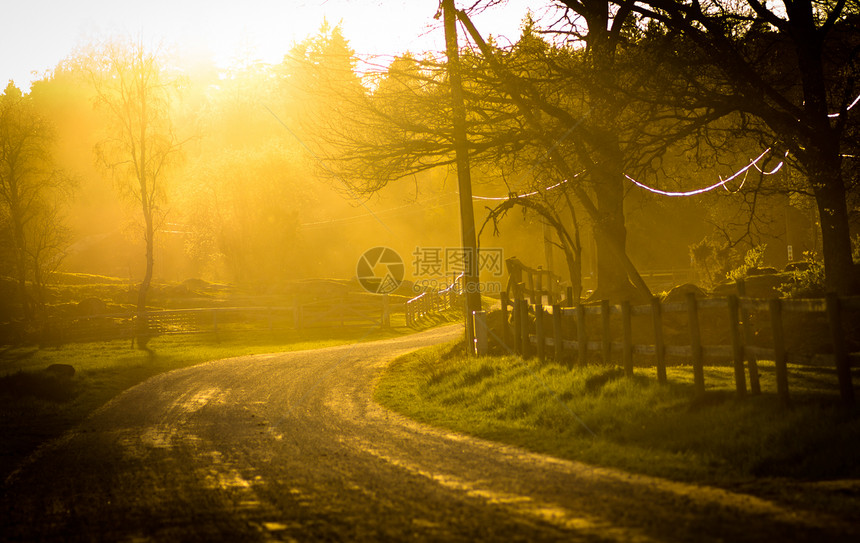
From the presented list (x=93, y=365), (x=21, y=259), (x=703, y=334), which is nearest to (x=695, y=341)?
(x=703, y=334)

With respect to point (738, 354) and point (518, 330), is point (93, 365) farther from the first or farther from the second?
point (738, 354)

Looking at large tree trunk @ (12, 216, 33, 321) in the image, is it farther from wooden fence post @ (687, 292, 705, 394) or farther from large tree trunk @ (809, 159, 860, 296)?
large tree trunk @ (809, 159, 860, 296)

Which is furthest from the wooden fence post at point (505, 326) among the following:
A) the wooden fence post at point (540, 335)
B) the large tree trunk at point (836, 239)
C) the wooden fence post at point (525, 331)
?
the large tree trunk at point (836, 239)

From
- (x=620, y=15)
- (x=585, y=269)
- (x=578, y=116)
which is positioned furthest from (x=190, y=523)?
(x=585, y=269)

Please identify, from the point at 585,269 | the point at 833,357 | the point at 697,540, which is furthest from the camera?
the point at 585,269

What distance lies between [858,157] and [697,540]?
1123 centimetres

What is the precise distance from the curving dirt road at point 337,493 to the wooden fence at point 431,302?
25078 mm

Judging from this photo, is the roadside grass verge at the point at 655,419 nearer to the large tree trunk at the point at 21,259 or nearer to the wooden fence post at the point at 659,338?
the wooden fence post at the point at 659,338

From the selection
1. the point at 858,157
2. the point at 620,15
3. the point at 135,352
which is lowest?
the point at 135,352

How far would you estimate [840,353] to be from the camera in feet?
29.1

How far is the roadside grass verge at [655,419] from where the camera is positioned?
7.44 m

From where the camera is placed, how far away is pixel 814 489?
6.35 meters

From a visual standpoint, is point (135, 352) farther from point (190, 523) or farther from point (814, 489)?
point (814, 489)

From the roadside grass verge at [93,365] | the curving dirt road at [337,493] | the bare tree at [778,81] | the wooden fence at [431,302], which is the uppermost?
the bare tree at [778,81]
